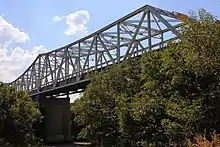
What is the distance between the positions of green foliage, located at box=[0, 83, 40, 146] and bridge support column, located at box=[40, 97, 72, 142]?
1417 inches

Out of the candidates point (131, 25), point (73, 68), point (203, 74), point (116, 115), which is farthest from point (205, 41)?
point (73, 68)

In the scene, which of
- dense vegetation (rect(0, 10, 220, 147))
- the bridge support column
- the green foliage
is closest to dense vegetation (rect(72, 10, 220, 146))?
dense vegetation (rect(0, 10, 220, 147))

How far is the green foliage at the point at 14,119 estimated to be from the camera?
24094 millimetres

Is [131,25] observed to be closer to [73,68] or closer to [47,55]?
[73,68]

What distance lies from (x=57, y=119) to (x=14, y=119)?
132 ft

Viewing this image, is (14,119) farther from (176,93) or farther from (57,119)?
(57,119)

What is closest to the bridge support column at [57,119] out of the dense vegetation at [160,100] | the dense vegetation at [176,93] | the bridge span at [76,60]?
the bridge span at [76,60]

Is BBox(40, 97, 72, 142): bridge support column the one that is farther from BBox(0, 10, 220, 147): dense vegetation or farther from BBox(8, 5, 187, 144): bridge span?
BBox(0, 10, 220, 147): dense vegetation

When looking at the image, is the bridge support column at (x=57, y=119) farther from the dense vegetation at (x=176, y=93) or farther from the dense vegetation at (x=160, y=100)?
the dense vegetation at (x=176, y=93)

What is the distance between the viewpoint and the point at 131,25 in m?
49.4

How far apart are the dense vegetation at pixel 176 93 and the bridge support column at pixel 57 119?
41470mm

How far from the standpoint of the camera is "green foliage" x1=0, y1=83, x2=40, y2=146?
24.1 meters

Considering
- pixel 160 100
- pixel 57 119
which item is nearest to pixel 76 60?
pixel 57 119

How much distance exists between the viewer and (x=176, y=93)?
1698 cm
